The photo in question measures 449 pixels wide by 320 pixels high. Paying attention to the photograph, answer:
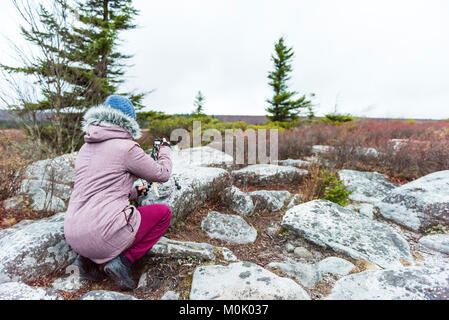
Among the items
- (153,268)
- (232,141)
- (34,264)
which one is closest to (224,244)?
(153,268)

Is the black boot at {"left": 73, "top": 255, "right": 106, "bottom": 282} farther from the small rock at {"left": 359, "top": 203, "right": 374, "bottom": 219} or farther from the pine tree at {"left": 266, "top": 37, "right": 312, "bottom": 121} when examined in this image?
the pine tree at {"left": 266, "top": 37, "right": 312, "bottom": 121}

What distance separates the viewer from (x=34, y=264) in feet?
5.87

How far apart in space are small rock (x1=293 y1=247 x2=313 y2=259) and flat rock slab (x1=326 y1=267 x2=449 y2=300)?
518 mm

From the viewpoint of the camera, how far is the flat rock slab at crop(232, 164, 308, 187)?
4344 mm

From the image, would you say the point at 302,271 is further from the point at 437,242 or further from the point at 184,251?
the point at 437,242

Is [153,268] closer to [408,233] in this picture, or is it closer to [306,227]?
[306,227]

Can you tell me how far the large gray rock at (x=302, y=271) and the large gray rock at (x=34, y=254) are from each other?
1916mm

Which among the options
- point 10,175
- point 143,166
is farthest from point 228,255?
point 10,175

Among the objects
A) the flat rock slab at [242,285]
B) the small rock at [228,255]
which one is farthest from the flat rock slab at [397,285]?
the small rock at [228,255]

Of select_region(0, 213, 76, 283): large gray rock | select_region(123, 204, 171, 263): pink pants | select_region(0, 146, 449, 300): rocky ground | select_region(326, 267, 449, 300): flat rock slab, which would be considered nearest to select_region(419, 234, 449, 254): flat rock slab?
select_region(0, 146, 449, 300): rocky ground

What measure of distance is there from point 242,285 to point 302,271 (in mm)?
743

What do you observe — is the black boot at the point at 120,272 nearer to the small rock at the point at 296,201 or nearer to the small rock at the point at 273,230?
the small rock at the point at 273,230

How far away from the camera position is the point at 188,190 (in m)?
2.87
